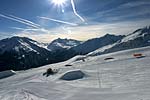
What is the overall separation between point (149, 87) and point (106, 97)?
4.04 m

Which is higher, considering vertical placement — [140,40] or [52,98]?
[140,40]

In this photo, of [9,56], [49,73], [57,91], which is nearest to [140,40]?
[9,56]

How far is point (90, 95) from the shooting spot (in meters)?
19.8

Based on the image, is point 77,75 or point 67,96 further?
point 77,75

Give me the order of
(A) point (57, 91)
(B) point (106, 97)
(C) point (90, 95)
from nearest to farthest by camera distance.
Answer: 1. (B) point (106, 97)
2. (C) point (90, 95)
3. (A) point (57, 91)

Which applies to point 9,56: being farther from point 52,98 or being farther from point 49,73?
point 52,98

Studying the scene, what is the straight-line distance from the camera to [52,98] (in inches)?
802

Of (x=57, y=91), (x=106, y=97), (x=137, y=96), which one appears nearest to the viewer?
(x=137, y=96)

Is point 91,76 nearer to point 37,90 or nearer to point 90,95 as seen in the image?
point 37,90

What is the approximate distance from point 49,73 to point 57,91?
700 inches

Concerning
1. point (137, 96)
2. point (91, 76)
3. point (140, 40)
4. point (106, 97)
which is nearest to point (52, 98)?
point (106, 97)

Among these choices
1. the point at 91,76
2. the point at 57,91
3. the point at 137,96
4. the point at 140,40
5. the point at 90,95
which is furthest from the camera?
the point at 140,40

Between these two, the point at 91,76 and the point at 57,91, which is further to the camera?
the point at 91,76

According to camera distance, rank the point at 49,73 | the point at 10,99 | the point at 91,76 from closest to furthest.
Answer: the point at 10,99, the point at 91,76, the point at 49,73
